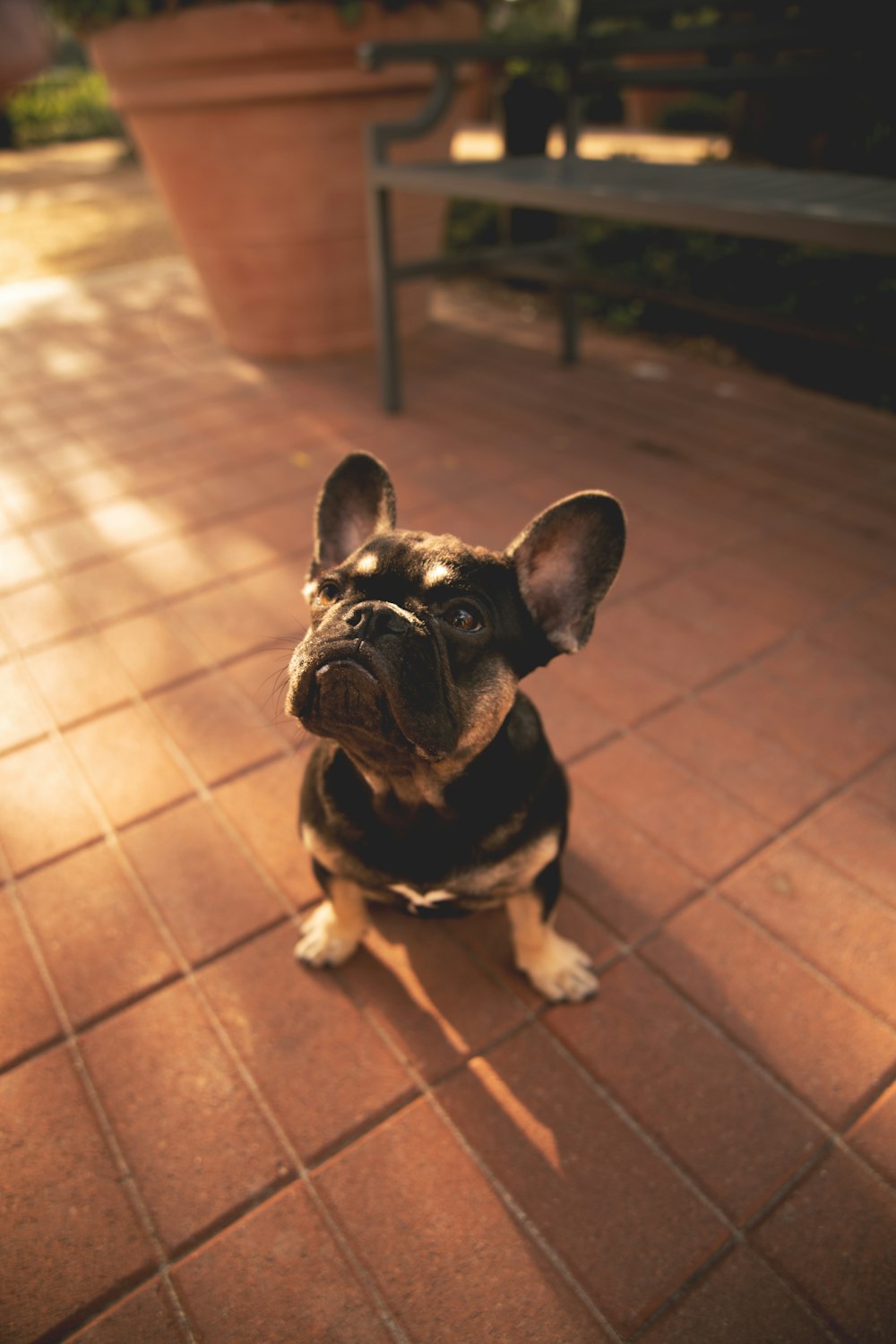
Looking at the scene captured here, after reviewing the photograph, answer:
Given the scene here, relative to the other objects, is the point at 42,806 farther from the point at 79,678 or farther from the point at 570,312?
the point at 570,312

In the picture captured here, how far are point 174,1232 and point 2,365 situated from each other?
229 inches

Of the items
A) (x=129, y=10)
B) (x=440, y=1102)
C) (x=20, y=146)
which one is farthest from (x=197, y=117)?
(x=20, y=146)

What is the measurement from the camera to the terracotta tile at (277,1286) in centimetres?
152

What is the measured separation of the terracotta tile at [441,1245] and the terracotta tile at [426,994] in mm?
162

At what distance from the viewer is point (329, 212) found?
5312 mm

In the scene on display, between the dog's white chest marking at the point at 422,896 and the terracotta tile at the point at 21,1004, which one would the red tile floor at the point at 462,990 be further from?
the dog's white chest marking at the point at 422,896

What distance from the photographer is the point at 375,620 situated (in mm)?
1461

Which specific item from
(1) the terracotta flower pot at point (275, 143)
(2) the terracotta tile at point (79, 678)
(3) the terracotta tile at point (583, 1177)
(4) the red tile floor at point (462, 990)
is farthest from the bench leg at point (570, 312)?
(3) the terracotta tile at point (583, 1177)

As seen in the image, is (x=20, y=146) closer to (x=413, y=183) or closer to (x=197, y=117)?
(x=197, y=117)

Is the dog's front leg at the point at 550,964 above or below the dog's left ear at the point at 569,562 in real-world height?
below

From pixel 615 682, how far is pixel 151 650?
5.64 ft

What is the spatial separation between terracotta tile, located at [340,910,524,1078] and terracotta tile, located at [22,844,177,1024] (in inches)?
19.9

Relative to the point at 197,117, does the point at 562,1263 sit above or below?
below

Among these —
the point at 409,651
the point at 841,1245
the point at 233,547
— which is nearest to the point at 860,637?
the point at 841,1245
